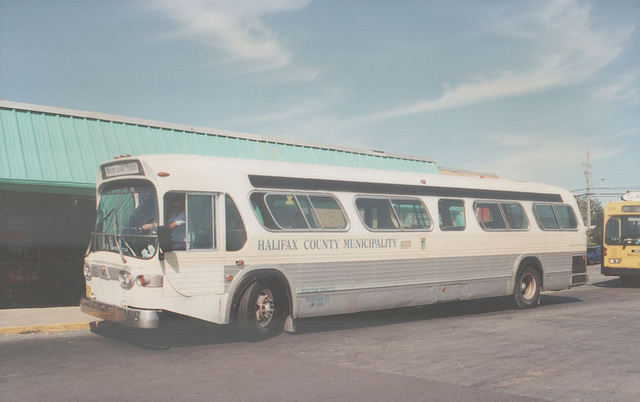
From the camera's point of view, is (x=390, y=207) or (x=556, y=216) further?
(x=556, y=216)

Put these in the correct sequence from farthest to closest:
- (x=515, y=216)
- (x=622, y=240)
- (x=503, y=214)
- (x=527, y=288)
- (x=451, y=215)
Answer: (x=622, y=240) < (x=527, y=288) < (x=515, y=216) < (x=503, y=214) < (x=451, y=215)

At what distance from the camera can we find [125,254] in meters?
8.67

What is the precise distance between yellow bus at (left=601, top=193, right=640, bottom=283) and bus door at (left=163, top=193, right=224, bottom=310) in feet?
52.0

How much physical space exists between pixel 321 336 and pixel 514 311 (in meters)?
5.44

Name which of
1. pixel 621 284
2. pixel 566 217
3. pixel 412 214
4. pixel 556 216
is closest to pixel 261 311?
pixel 412 214

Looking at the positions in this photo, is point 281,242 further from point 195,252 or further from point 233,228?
point 195,252

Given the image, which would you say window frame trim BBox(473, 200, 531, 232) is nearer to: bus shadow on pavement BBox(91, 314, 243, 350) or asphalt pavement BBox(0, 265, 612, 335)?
bus shadow on pavement BBox(91, 314, 243, 350)

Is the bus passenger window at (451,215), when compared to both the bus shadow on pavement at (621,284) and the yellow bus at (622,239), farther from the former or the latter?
the bus shadow on pavement at (621,284)

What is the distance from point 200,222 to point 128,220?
104 cm

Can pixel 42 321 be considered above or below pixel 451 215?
below

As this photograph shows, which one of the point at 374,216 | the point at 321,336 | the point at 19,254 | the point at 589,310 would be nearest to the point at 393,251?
the point at 374,216

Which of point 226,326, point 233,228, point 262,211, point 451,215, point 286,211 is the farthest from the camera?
point 451,215

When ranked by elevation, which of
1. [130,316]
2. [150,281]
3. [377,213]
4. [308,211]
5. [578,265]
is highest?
[308,211]

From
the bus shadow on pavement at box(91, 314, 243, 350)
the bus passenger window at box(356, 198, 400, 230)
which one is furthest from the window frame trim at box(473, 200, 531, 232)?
the bus shadow on pavement at box(91, 314, 243, 350)
